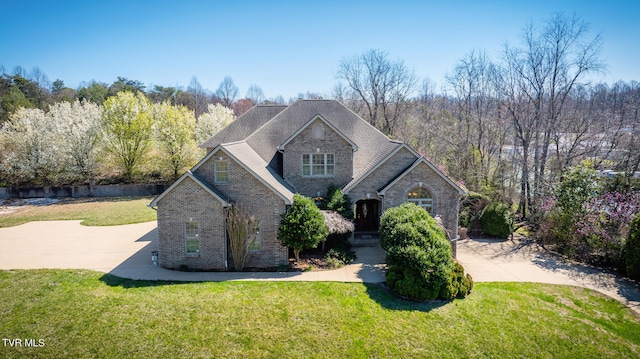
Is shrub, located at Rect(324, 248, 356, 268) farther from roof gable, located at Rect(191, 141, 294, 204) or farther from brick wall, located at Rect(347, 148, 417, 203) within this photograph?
roof gable, located at Rect(191, 141, 294, 204)

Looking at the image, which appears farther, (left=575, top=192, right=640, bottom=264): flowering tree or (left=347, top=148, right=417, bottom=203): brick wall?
(left=347, top=148, right=417, bottom=203): brick wall

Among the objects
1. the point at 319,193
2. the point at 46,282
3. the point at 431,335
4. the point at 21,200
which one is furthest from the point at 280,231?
the point at 21,200

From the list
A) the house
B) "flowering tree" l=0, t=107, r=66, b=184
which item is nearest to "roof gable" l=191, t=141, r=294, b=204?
the house

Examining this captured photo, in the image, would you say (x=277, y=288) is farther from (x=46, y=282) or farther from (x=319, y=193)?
(x=46, y=282)

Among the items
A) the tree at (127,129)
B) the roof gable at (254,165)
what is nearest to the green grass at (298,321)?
the roof gable at (254,165)

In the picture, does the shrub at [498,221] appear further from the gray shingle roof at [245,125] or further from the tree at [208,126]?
the tree at [208,126]

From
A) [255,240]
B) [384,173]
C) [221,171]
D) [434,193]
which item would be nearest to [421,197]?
[434,193]

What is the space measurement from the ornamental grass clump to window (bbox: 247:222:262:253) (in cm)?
593

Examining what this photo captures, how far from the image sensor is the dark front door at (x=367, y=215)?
65.7ft

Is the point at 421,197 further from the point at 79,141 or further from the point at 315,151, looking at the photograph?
the point at 79,141

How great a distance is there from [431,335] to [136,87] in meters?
86.7

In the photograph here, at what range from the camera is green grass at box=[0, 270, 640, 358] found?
9.72m

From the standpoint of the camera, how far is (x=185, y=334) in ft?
33.3

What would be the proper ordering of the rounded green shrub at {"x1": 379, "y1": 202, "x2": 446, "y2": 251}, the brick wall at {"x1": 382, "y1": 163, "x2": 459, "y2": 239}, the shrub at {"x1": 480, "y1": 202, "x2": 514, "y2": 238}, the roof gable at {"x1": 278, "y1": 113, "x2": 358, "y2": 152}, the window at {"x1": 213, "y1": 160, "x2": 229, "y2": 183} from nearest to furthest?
the rounded green shrub at {"x1": 379, "y1": 202, "x2": 446, "y2": 251}, the window at {"x1": 213, "y1": 160, "x2": 229, "y2": 183}, the brick wall at {"x1": 382, "y1": 163, "x2": 459, "y2": 239}, the roof gable at {"x1": 278, "y1": 113, "x2": 358, "y2": 152}, the shrub at {"x1": 480, "y1": 202, "x2": 514, "y2": 238}
